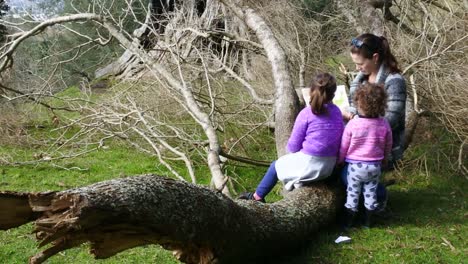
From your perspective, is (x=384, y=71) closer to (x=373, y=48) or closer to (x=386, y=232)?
(x=373, y=48)

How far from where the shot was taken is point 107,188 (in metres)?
2.46

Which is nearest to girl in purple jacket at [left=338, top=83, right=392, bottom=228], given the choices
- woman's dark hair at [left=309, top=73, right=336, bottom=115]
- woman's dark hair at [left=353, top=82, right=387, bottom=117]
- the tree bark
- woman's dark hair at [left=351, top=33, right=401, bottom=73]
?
woman's dark hair at [left=353, top=82, right=387, bottom=117]

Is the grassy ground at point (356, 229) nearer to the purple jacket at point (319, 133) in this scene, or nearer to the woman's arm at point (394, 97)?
the purple jacket at point (319, 133)

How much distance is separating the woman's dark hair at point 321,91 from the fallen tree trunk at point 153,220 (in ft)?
2.95

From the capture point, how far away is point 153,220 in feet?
8.48

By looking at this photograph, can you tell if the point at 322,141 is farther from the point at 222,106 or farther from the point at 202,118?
the point at 222,106

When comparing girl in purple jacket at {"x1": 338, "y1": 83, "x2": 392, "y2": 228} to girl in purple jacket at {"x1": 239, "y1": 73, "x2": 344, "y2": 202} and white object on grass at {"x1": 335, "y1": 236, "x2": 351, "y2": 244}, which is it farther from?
white object on grass at {"x1": 335, "y1": 236, "x2": 351, "y2": 244}

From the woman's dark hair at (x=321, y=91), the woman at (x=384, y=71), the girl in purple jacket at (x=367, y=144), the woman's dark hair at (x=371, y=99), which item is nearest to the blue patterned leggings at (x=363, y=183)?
the girl in purple jacket at (x=367, y=144)

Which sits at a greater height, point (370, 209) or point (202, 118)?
point (202, 118)

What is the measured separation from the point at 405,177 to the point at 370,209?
6.14ft

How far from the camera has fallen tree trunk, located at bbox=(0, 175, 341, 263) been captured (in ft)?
7.41

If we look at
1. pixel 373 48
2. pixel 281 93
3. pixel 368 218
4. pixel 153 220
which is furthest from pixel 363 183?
pixel 153 220

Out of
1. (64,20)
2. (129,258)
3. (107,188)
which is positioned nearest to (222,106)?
(64,20)

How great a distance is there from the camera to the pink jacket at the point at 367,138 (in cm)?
410
